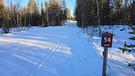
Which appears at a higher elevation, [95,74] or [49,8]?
[49,8]

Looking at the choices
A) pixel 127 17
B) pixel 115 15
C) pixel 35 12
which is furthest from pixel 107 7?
pixel 35 12

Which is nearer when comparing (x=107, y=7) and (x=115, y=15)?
(x=107, y=7)

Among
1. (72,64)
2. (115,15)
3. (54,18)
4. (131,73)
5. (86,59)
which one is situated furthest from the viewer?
(54,18)

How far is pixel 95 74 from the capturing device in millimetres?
7387

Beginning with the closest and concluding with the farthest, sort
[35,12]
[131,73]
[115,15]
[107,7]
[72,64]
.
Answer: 1. [131,73]
2. [72,64]
3. [107,7]
4. [115,15]
5. [35,12]

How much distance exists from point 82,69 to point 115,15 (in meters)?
46.0

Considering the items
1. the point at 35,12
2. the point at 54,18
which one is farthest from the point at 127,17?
the point at 35,12

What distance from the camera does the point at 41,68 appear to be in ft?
27.2

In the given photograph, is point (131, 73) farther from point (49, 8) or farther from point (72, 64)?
point (49, 8)

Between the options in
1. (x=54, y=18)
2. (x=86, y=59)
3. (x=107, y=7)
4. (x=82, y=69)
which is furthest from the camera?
(x=54, y=18)

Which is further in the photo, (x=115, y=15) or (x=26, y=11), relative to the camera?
(x=26, y=11)

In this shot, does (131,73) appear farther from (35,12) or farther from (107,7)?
(35,12)

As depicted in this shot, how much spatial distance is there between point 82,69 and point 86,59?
1.64 meters

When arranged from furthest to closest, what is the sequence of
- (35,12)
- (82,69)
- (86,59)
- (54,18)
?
(35,12) < (54,18) < (86,59) < (82,69)
